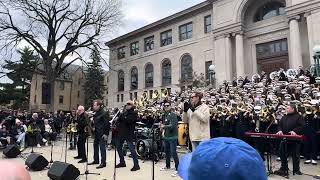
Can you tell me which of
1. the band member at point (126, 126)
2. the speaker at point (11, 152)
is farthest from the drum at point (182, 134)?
the speaker at point (11, 152)

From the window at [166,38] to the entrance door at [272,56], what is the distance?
11712mm

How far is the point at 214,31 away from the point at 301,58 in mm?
8582

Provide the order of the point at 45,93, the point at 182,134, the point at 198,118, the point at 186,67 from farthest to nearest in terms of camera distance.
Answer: the point at 186,67 → the point at 45,93 → the point at 182,134 → the point at 198,118

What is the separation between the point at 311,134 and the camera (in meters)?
10.2

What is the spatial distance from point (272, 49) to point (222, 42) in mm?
4264

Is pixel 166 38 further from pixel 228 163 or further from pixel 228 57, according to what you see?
pixel 228 163

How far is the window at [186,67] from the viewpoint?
3382 centimetres

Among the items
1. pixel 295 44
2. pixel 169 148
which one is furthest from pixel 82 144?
pixel 295 44

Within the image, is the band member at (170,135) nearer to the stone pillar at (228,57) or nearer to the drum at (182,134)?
the drum at (182,134)

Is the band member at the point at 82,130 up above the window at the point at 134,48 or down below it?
below

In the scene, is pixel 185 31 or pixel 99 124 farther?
pixel 185 31

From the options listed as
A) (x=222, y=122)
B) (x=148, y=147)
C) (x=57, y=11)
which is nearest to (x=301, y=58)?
(x=222, y=122)

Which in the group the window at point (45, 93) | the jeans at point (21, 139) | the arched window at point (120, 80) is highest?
the arched window at point (120, 80)

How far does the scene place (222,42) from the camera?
2897cm
